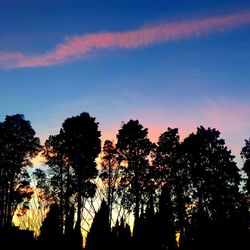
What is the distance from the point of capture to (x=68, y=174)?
50.2 meters

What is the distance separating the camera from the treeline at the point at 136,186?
4419 centimetres

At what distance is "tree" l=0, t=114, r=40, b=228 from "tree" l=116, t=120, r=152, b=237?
37.2 feet

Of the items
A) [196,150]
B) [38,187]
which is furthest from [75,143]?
[196,150]

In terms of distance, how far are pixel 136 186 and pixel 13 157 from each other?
1560cm

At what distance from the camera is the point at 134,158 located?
5241 cm

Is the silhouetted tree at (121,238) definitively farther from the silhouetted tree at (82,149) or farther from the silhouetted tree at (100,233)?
the silhouetted tree at (82,149)

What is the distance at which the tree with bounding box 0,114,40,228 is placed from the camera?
4875 centimetres

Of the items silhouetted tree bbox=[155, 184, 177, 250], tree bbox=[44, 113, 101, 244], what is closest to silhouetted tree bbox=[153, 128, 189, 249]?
silhouetted tree bbox=[155, 184, 177, 250]

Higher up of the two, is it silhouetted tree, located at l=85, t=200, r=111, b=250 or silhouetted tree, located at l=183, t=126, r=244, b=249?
silhouetted tree, located at l=183, t=126, r=244, b=249

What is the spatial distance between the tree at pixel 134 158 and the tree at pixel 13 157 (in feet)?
37.2

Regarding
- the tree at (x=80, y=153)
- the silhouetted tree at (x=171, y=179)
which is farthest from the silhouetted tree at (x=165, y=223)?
the tree at (x=80, y=153)

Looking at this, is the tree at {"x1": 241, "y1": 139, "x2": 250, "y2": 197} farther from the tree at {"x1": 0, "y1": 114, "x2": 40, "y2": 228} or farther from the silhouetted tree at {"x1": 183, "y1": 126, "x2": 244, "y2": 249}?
the tree at {"x1": 0, "y1": 114, "x2": 40, "y2": 228}

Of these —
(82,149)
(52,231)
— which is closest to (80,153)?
(82,149)

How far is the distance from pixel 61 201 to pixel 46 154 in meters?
6.37
